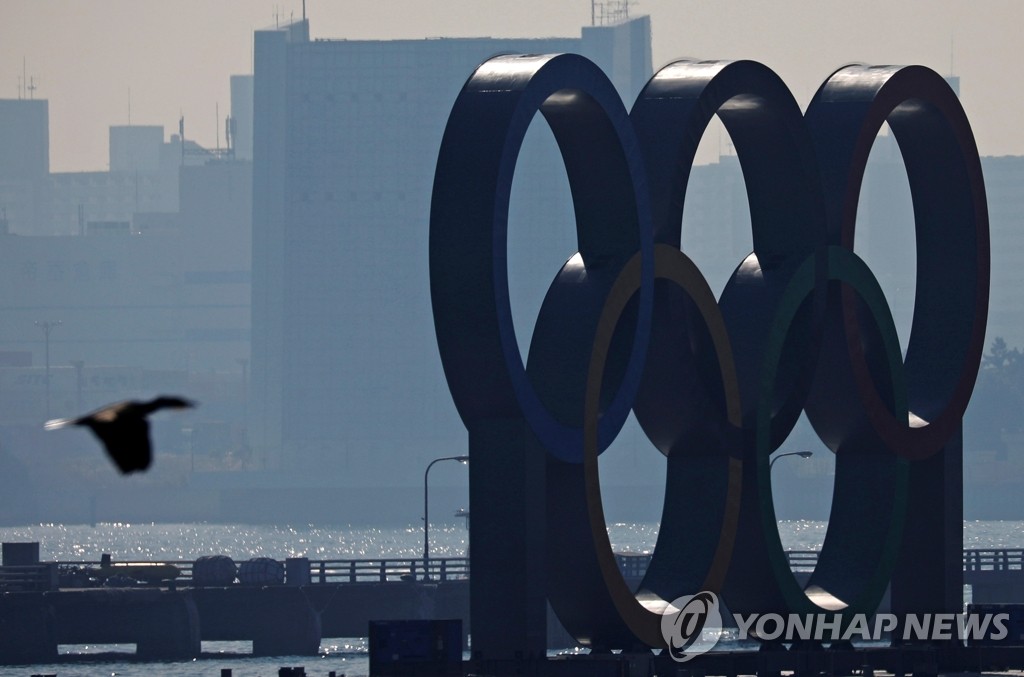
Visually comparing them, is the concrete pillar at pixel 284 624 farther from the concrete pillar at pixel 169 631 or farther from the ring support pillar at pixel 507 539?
the ring support pillar at pixel 507 539

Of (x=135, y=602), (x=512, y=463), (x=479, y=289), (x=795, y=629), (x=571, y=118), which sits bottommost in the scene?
(x=135, y=602)

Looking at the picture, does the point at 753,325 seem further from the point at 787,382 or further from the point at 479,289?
the point at 479,289

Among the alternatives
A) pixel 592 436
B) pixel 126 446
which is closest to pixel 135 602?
pixel 592 436

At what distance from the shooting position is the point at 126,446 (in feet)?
70.4

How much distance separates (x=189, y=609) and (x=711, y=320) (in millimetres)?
39221

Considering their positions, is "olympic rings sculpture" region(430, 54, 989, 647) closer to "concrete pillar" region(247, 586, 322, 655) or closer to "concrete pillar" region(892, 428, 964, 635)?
"concrete pillar" region(892, 428, 964, 635)

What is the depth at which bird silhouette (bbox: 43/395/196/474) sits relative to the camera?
21.3m

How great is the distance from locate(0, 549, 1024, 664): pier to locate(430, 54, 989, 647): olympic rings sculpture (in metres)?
28.7

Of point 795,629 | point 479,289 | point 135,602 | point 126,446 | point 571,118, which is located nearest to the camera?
point 126,446

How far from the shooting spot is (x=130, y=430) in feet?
70.5

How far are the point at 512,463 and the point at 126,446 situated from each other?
20.4 m

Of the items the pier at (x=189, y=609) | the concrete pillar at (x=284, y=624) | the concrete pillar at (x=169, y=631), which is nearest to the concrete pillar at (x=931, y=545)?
the pier at (x=189, y=609)

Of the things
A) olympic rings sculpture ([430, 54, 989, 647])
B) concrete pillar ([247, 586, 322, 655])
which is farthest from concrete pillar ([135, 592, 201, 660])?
olympic rings sculpture ([430, 54, 989, 647])

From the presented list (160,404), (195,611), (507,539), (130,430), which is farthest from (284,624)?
(160,404)
